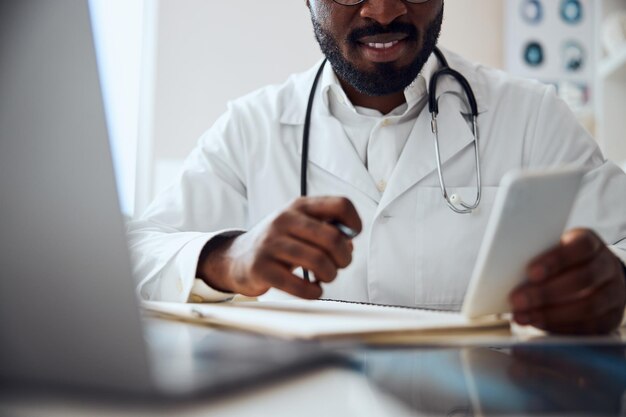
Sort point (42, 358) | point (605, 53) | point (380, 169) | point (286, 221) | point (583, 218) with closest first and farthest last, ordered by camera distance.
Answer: point (42, 358)
point (286, 221)
point (583, 218)
point (380, 169)
point (605, 53)

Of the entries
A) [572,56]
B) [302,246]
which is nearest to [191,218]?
[302,246]

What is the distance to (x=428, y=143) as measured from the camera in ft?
3.94

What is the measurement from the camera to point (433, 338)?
451mm

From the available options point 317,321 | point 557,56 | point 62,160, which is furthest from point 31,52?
point 557,56

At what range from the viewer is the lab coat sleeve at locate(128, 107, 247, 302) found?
0.85 metres

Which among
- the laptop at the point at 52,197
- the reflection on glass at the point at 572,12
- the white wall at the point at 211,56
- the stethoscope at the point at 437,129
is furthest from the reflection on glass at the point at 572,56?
the laptop at the point at 52,197

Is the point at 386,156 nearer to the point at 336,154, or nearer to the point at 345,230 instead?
the point at 336,154

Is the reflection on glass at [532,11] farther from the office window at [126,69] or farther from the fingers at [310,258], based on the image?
the fingers at [310,258]

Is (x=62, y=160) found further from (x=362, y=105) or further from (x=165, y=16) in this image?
(x=165, y=16)

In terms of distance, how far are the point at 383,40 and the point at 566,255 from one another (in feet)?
2.63

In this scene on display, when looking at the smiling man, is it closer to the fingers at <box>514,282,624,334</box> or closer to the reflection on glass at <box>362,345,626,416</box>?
the fingers at <box>514,282,624,334</box>

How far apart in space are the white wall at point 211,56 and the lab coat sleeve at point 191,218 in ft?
4.95

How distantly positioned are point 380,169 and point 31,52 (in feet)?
3.14


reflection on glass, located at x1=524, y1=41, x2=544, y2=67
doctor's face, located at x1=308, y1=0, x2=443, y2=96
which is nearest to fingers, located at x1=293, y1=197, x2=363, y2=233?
doctor's face, located at x1=308, y1=0, x2=443, y2=96
